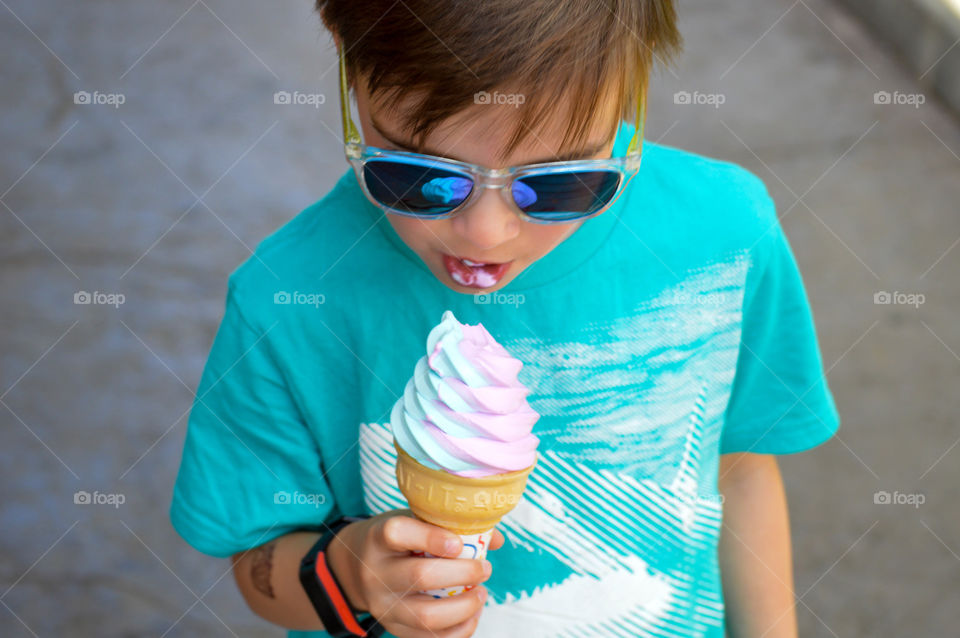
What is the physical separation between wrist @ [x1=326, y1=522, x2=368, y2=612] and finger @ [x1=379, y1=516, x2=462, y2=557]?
0.13 meters

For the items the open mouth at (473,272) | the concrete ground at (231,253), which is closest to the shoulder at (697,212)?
the open mouth at (473,272)

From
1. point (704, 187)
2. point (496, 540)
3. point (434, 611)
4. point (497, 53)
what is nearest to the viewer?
point (497, 53)

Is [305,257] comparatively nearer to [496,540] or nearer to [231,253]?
[496,540]

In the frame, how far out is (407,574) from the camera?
1.40 meters

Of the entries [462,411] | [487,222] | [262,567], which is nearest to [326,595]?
[262,567]

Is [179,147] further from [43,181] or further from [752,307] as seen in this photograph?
[752,307]

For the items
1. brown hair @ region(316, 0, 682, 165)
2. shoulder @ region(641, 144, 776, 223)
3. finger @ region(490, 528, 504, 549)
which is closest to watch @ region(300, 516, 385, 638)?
finger @ region(490, 528, 504, 549)

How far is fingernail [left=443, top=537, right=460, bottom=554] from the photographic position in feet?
4.53

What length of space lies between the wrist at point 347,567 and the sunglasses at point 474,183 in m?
0.53

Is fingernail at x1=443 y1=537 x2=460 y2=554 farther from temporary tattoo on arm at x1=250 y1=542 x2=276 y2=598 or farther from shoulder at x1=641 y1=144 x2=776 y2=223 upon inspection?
shoulder at x1=641 y1=144 x2=776 y2=223

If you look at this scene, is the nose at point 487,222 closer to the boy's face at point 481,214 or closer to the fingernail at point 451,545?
the boy's face at point 481,214

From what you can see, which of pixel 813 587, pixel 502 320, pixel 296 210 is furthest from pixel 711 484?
pixel 296 210

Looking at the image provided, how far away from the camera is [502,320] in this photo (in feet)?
5.09

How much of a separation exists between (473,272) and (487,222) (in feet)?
0.31
